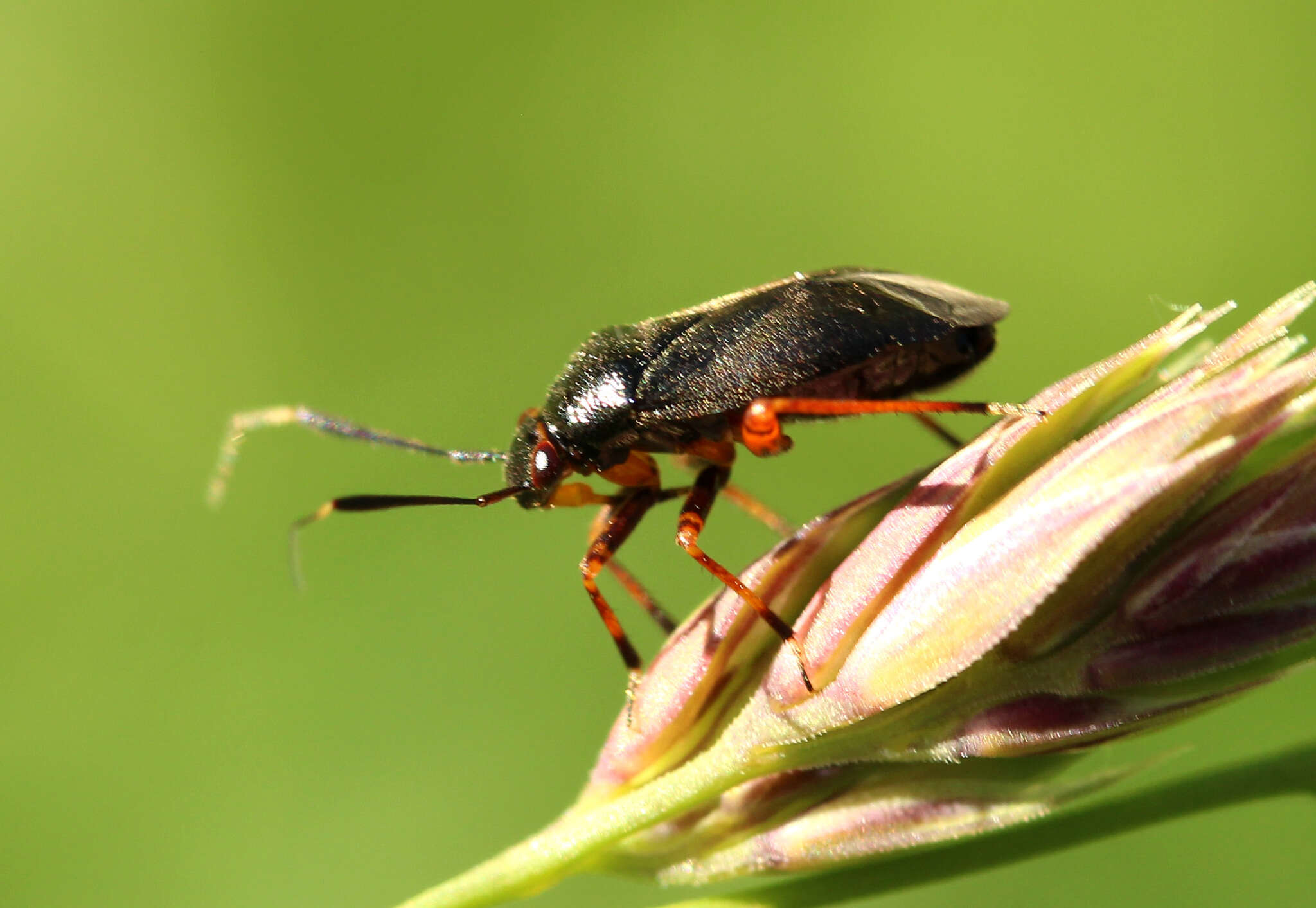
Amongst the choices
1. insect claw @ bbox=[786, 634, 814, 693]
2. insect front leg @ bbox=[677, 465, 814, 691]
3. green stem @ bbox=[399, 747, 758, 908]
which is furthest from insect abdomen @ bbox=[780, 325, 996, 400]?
green stem @ bbox=[399, 747, 758, 908]

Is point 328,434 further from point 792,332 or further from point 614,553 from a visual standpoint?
point 792,332

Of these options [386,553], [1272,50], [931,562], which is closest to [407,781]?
[386,553]

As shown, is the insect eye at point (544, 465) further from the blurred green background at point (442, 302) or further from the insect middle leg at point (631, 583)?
the blurred green background at point (442, 302)

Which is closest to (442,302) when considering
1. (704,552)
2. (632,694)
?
(704,552)

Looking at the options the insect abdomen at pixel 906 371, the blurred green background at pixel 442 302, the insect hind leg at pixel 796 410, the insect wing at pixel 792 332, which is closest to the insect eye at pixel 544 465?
the insect wing at pixel 792 332

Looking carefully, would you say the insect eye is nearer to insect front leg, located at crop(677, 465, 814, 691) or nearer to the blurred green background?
insect front leg, located at crop(677, 465, 814, 691)

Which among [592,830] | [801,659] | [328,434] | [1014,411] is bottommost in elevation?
[592,830]
